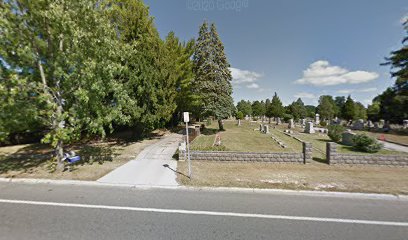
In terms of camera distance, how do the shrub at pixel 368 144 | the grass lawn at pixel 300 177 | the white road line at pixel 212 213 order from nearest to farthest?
the white road line at pixel 212 213, the grass lawn at pixel 300 177, the shrub at pixel 368 144

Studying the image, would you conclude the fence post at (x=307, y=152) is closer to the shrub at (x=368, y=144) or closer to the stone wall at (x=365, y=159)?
the stone wall at (x=365, y=159)

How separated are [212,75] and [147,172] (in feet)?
48.5

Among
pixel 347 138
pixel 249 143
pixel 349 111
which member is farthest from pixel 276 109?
pixel 249 143

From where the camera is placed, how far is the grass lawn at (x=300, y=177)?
20.4 feet

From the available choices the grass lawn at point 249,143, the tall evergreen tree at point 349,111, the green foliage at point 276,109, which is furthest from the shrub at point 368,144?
the tall evergreen tree at point 349,111

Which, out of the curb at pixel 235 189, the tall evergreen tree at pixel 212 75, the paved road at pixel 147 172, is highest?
the tall evergreen tree at pixel 212 75

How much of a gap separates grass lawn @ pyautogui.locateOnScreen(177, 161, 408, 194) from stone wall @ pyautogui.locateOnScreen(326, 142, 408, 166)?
0.93 ft

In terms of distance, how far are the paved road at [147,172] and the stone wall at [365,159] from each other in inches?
289

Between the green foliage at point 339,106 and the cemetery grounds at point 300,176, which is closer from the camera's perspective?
the cemetery grounds at point 300,176

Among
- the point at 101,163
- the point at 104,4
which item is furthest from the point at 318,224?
the point at 104,4

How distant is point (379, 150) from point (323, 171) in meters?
5.85

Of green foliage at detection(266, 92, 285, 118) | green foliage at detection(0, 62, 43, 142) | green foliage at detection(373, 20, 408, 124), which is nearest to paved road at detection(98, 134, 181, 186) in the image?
green foliage at detection(0, 62, 43, 142)

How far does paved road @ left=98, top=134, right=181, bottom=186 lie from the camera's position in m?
6.88

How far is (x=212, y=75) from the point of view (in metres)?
20.5
